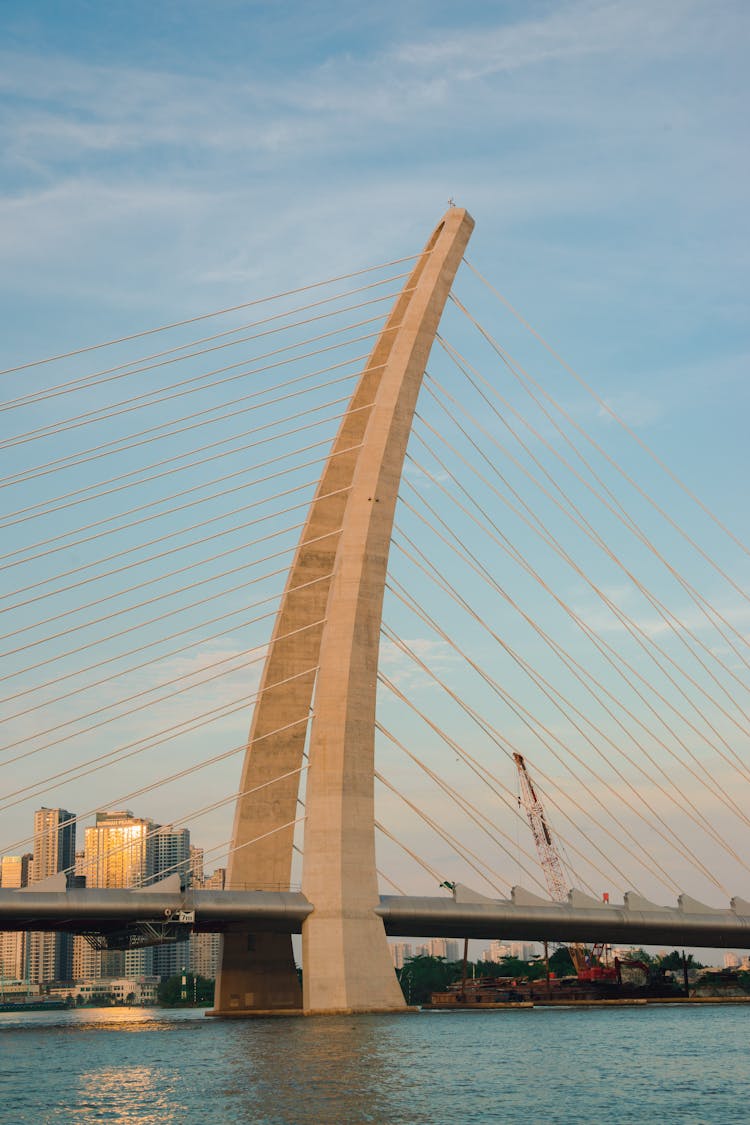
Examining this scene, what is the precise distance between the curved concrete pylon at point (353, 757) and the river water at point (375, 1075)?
63.7 inches

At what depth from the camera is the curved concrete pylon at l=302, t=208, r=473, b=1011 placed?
44.2 metres

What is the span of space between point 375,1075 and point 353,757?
16.1 meters

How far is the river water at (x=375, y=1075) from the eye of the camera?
84.0ft

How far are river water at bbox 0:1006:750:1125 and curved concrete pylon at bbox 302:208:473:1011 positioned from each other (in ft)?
5.31

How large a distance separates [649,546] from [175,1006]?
126677mm

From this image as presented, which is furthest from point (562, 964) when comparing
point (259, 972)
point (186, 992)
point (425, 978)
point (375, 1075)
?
point (375, 1075)

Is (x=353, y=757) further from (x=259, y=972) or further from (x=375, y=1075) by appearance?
(x=375, y=1075)

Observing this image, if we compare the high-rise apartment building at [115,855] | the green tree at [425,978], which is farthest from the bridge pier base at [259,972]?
the green tree at [425,978]

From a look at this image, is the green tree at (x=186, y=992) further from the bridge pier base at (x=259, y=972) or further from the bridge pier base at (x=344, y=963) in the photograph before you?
the bridge pier base at (x=344, y=963)

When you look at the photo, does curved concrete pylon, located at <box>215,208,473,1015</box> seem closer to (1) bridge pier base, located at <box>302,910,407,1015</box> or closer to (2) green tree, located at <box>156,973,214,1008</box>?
(1) bridge pier base, located at <box>302,910,407,1015</box>

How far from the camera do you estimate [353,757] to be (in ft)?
148

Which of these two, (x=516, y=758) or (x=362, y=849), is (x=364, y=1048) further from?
(x=516, y=758)

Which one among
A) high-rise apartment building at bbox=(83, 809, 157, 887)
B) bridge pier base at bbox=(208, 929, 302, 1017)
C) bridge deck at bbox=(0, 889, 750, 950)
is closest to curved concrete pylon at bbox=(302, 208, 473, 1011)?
bridge deck at bbox=(0, 889, 750, 950)

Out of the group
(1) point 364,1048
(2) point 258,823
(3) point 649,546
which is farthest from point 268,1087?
(3) point 649,546
